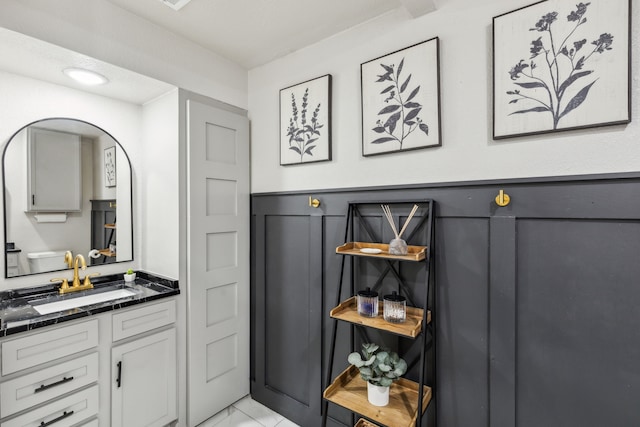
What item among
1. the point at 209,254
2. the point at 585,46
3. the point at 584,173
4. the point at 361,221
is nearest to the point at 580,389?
the point at 584,173

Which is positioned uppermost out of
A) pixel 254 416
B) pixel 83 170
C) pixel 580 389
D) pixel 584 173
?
pixel 83 170

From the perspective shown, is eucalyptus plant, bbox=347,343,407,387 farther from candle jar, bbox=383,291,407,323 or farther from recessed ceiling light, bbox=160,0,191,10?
recessed ceiling light, bbox=160,0,191,10

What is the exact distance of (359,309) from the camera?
5.19ft

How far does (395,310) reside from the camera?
4.80 ft

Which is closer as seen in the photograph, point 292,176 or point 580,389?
point 580,389

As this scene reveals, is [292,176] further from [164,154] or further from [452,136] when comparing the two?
[452,136]

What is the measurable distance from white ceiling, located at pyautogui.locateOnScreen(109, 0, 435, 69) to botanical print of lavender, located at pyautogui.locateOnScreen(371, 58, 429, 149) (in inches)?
12.7

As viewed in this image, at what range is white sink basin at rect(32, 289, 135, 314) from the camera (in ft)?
5.32

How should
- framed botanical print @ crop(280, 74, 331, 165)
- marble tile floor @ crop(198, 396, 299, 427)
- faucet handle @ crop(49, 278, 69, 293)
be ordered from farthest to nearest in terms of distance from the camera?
marble tile floor @ crop(198, 396, 299, 427) < framed botanical print @ crop(280, 74, 331, 165) < faucet handle @ crop(49, 278, 69, 293)

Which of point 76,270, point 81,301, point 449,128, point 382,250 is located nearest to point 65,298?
point 81,301

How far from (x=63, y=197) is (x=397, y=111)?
2.15 metres

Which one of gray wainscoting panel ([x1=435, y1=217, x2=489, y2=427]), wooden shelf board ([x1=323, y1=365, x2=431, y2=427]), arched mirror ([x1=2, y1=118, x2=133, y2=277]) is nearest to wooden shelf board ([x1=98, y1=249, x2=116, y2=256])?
arched mirror ([x1=2, y1=118, x2=133, y2=277])

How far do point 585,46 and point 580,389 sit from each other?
1379 millimetres

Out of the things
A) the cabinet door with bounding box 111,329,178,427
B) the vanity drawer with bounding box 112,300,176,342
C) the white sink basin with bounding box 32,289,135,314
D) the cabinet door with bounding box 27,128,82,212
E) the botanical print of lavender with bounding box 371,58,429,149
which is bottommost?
the cabinet door with bounding box 111,329,178,427
